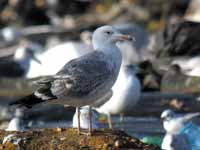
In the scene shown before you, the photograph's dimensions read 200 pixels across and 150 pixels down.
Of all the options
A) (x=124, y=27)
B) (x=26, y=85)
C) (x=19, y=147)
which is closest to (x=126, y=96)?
(x=26, y=85)

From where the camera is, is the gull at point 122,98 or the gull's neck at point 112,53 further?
the gull at point 122,98

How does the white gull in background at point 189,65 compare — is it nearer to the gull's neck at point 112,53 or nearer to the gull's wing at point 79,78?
the gull's neck at point 112,53

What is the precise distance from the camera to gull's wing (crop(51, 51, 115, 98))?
21.3ft

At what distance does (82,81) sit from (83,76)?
45 millimetres

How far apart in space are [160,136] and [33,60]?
7607mm

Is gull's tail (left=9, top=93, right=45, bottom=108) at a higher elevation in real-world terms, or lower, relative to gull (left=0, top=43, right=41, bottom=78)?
lower

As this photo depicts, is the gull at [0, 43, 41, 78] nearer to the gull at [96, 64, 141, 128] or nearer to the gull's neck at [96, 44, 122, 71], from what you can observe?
the gull at [96, 64, 141, 128]

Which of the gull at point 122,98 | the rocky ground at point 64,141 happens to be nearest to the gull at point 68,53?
the gull at point 122,98

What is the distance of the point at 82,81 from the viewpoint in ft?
21.6

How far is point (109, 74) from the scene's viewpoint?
22.0 feet

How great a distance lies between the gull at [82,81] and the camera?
6.39m

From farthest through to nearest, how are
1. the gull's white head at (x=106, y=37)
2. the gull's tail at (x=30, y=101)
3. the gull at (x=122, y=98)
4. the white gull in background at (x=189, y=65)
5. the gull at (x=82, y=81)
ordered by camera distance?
the white gull in background at (x=189, y=65)
the gull at (x=122, y=98)
the gull's white head at (x=106, y=37)
the gull at (x=82, y=81)
the gull's tail at (x=30, y=101)

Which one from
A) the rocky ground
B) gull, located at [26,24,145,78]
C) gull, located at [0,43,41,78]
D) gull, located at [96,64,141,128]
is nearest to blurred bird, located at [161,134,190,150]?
the rocky ground

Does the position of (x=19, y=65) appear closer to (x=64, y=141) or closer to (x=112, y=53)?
(x=112, y=53)
